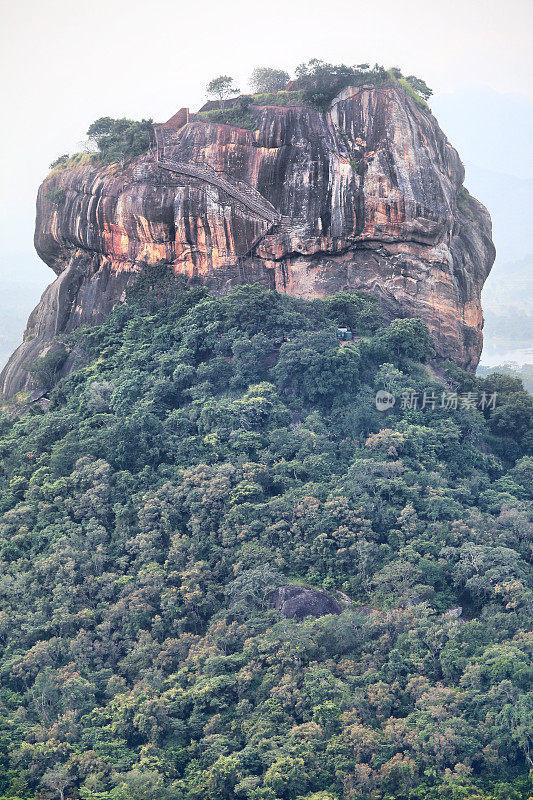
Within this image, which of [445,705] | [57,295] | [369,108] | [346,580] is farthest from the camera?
[57,295]

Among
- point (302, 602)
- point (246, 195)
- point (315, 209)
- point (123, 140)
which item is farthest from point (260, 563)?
point (123, 140)

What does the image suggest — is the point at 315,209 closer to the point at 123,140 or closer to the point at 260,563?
the point at 123,140

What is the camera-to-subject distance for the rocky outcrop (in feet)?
67.6

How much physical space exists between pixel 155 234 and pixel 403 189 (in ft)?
28.1

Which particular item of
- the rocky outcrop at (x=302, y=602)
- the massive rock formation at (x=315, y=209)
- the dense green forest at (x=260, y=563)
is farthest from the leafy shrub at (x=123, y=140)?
the rocky outcrop at (x=302, y=602)

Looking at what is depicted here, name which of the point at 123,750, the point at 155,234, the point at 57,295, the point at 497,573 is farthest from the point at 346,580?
the point at 57,295

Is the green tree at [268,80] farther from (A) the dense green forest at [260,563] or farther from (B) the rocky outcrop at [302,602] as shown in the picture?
(B) the rocky outcrop at [302,602]

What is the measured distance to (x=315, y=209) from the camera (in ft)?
99.0

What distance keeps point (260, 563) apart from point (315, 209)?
13.5 meters

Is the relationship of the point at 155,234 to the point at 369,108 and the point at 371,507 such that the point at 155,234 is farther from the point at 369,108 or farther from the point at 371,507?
the point at 371,507

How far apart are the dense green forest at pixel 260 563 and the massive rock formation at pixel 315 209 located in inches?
64.3

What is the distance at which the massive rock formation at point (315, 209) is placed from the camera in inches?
1164

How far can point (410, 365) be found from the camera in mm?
28094

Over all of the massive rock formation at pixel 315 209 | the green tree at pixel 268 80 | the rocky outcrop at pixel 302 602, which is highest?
the green tree at pixel 268 80
